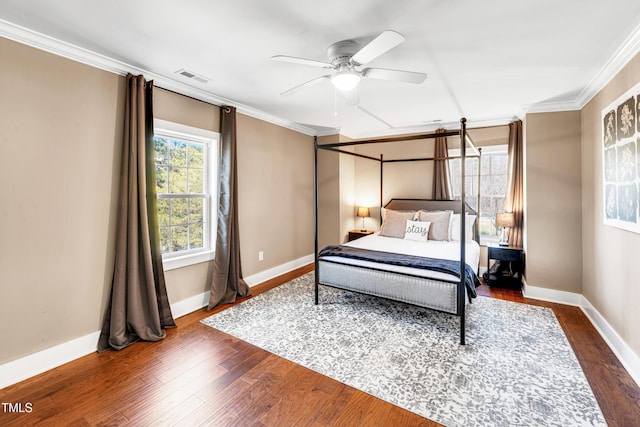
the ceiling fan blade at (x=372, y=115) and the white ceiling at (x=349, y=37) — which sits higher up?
the ceiling fan blade at (x=372, y=115)

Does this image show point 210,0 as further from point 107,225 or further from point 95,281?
point 95,281

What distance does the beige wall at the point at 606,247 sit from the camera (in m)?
2.21

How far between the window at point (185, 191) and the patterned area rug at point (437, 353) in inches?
33.3

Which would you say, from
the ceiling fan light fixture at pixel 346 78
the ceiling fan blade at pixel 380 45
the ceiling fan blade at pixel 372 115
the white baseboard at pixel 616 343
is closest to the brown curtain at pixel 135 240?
the ceiling fan light fixture at pixel 346 78

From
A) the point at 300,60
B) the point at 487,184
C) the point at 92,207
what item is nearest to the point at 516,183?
the point at 487,184

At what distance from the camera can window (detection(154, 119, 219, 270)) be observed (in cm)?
308

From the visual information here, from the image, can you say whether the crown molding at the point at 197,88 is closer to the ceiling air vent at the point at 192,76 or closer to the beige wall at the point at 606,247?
the beige wall at the point at 606,247

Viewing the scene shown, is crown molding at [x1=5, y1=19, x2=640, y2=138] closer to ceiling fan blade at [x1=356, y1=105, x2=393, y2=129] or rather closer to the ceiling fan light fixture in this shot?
ceiling fan blade at [x1=356, y1=105, x2=393, y2=129]

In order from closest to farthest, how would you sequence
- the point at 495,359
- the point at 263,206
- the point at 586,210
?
the point at 495,359 → the point at 586,210 → the point at 263,206

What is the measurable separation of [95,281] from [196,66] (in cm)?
207

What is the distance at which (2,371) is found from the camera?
201 cm

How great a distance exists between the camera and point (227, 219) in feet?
11.4

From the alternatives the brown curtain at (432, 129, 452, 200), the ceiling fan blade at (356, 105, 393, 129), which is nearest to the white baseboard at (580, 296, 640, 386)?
the brown curtain at (432, 129, 452, 200)

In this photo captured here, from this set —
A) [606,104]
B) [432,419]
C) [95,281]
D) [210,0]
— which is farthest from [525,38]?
[95,281]
